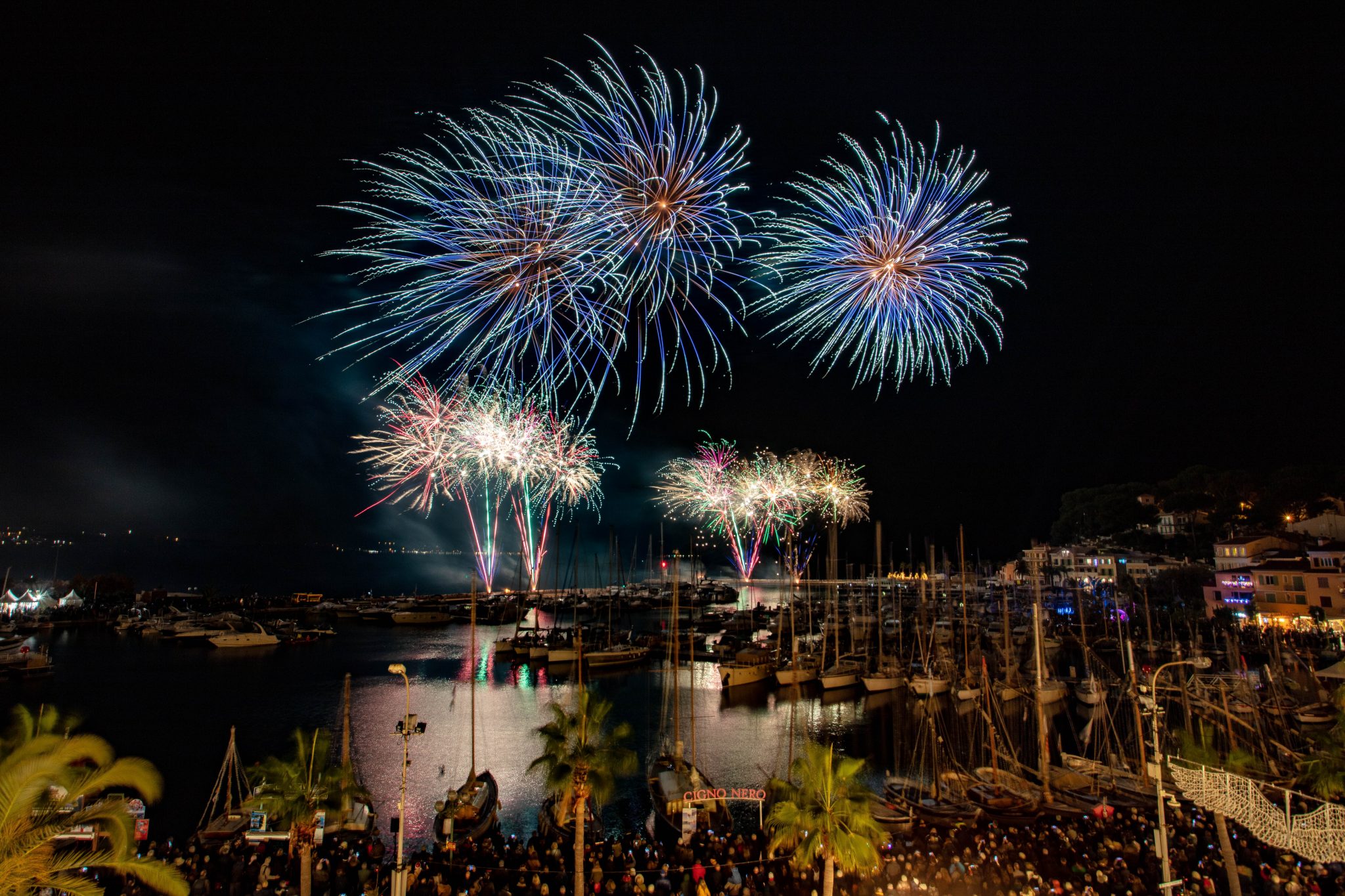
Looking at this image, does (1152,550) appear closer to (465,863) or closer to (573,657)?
(573,657)

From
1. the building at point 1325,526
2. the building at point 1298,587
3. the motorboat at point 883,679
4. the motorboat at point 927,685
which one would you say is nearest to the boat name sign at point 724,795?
the motorboat at point 927,685

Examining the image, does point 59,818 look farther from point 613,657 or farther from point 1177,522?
point 1177,522

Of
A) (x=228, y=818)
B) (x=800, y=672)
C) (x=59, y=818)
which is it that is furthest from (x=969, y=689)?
(x=59, y=818)

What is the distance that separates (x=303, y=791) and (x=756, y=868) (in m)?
11.8

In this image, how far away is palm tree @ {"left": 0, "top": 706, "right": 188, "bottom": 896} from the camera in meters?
9.28

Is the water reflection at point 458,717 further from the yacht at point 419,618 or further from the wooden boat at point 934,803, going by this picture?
the yacht at point 419,618

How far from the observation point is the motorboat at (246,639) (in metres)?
77.5

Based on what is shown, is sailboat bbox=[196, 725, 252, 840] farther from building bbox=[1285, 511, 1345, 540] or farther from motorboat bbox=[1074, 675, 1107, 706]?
building bbox=[1285, 511, 1345, 540]

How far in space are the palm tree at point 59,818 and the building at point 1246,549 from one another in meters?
87.5

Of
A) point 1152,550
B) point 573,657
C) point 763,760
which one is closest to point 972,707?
point 763,760

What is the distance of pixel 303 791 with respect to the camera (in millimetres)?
16391

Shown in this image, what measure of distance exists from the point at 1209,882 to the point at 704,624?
8370 cm

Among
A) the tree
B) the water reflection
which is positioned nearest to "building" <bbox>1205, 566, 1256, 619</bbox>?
the water reflection

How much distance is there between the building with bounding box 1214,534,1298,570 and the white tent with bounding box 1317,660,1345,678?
114ft
